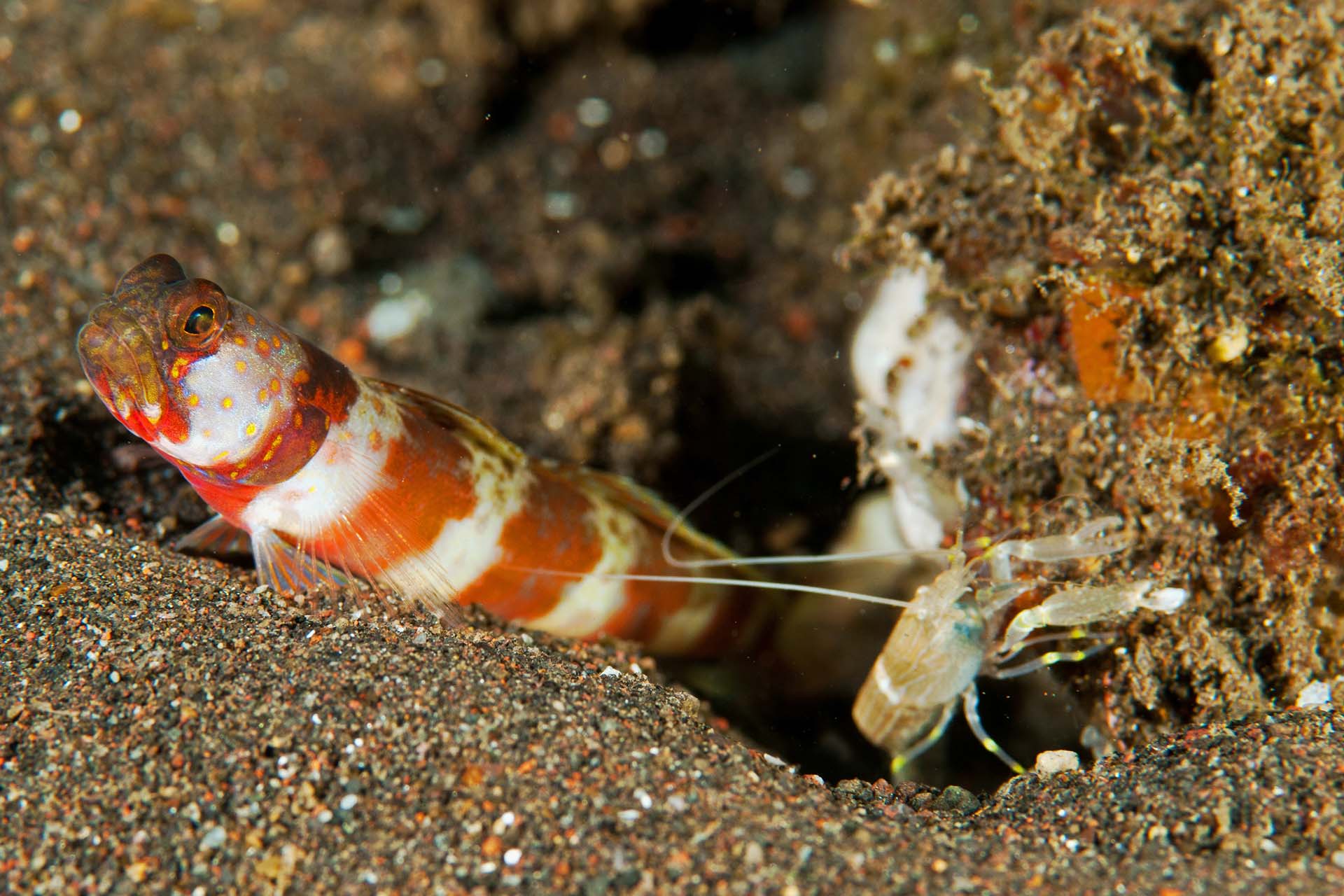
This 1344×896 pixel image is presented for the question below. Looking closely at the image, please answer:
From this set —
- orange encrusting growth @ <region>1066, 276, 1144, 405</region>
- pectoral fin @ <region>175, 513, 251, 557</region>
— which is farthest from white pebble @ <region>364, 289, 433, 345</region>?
orange encrusting growth @ <region>1066, 276, 1144, 405</region>

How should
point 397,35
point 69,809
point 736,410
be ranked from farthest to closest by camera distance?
point 397,35 < point 736,410 < point 69,809

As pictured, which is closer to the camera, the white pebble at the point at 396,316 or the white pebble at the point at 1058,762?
the white pebble at the point at 1058,762

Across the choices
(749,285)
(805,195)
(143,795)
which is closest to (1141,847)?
(143,795)

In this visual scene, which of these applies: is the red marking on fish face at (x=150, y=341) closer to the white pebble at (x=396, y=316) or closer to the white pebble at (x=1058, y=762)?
the white pebble at (x=396, y=316)

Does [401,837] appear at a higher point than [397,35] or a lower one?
lower

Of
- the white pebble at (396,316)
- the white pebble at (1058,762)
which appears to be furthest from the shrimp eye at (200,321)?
the white pebble at (1058,762)

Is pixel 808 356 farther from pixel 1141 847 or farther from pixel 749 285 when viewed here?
pixel 1141 847

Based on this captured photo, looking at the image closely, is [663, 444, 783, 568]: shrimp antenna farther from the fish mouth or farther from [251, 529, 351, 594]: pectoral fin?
the fish mouth
